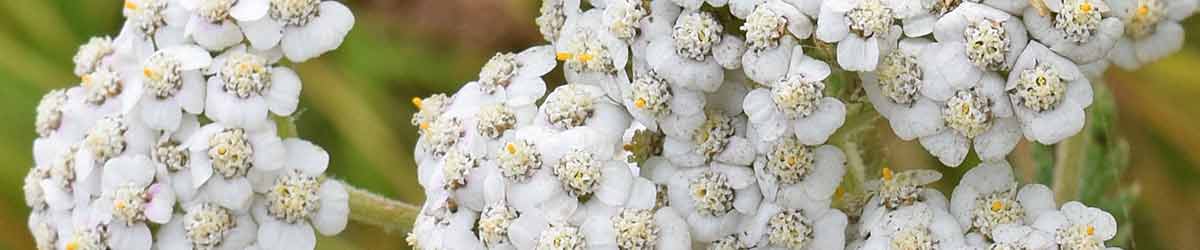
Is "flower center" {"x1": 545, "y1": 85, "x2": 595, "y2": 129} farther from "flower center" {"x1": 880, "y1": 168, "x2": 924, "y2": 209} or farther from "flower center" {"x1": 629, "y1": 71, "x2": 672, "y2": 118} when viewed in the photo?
"flower center" {"x1": 880, "y1": 168, "x2": 924, "y2": 209}

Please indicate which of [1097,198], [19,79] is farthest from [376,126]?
[1097,198]

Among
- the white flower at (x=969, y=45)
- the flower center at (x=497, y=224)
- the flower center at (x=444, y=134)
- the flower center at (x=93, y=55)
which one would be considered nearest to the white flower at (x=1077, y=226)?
the white flower at (x=969, y=45)

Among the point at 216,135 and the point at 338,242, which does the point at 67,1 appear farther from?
the point at 216,135

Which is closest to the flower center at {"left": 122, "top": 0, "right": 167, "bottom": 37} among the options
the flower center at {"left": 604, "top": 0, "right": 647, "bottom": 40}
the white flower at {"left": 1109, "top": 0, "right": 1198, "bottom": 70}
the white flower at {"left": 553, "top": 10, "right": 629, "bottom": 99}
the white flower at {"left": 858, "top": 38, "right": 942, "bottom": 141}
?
the white flower at {"left": 553, "top": 10, "right": 629, "bottom": 99}

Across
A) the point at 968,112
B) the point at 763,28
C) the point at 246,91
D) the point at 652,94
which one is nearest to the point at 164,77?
the point at 246,91

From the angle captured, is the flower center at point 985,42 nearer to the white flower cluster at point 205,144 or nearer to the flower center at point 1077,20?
the flower center at point 1077,20

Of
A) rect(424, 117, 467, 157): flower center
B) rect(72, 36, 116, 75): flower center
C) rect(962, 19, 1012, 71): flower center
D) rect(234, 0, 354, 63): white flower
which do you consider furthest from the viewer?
rect(72, 36, 116, 75): flower center
